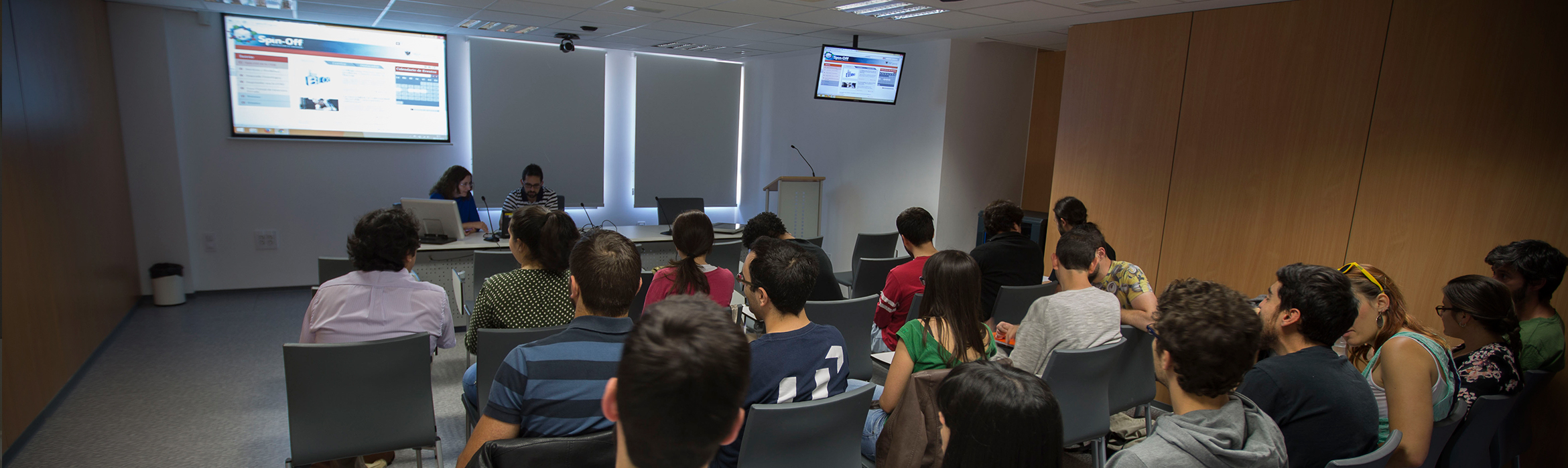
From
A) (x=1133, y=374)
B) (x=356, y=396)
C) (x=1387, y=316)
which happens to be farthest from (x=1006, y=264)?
(x=356, y=396)

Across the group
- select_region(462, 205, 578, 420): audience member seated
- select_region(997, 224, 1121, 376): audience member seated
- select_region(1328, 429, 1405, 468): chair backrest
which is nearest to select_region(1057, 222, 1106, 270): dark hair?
select_region(997, 224, 1121, 376): audience member seated

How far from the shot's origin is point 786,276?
A: 2.00m

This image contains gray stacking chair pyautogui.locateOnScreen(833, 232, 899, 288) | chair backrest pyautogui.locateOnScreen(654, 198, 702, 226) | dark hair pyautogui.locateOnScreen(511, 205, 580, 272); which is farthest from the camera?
chair backrest pyautogui.locateOnScreen(654, 198, 702, 226)

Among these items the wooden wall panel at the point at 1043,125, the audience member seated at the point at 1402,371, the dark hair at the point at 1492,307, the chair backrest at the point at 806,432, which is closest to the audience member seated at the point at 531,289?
the chair backrest at the point at 806,432

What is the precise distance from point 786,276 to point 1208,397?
1.06 m

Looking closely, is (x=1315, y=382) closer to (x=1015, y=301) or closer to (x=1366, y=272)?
(x=1366, y=272)

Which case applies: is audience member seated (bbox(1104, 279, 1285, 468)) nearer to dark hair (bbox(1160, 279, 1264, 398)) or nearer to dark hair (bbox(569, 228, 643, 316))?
dark hair (bbox(1160, 279, 1264, 398))

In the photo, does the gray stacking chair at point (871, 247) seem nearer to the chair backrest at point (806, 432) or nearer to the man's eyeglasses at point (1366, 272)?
the man's eyeglasses at point (1366, 272)

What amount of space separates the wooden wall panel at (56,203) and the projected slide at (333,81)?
896 millimetres

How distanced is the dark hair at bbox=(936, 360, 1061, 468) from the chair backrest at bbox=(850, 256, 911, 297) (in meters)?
2.93

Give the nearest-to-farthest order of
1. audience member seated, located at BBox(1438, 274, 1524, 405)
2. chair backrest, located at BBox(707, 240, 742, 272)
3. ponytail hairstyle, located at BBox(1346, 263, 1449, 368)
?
ponytail hairstyle, located at BBox(1346, 263, 1449, 368), audience member seated, located at BBox(1438, 274, 1524, 405), chair backrest, located at BBox(707, 240, 742, 272)

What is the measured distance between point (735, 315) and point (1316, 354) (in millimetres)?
2662

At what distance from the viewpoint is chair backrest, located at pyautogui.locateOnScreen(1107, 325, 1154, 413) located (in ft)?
9.31

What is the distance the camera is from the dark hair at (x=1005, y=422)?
47.1 inches
